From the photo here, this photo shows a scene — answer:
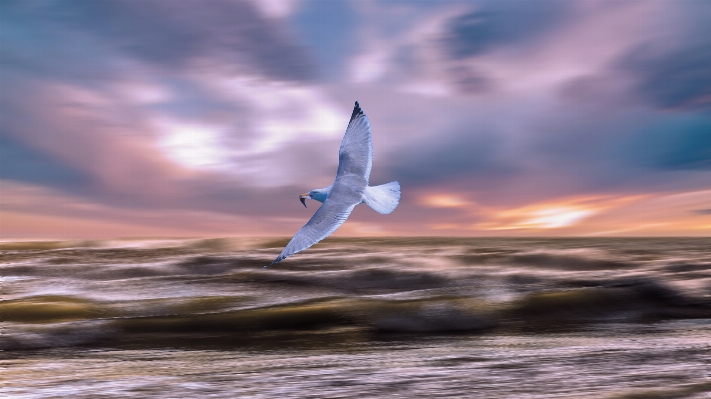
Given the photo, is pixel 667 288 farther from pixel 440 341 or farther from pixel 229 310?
pixel 229 310

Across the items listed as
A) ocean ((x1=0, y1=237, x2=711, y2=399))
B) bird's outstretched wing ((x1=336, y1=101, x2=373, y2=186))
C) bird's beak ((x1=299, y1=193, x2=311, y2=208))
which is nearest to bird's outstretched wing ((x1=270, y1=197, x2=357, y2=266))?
bird's beak ((x1=299, y1=193, x2=311, y2=208))

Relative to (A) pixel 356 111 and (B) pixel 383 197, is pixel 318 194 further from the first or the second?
(A) pixel 356 111

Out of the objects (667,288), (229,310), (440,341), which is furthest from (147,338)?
(667,288)

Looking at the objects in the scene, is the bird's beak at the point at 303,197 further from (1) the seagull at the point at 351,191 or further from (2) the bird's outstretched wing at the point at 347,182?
(2) the bird's outstretched wing at the point at 347,182

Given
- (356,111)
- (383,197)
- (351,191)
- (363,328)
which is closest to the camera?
(351,191)

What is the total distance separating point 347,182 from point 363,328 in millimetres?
4347

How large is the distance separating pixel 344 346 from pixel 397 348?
1094 mm

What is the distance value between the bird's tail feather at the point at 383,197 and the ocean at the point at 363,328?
108 inches

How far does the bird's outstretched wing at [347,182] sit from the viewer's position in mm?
9688

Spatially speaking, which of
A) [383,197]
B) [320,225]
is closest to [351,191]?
[383,197]

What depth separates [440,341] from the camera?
12.9m

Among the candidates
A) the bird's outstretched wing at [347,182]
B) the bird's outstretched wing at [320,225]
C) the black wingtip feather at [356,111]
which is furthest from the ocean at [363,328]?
the black wingtip feather at [356,111]

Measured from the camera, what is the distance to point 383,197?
442 inches

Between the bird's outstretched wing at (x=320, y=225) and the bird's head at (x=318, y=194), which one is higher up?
the bird's head at (x=318, y=194)
